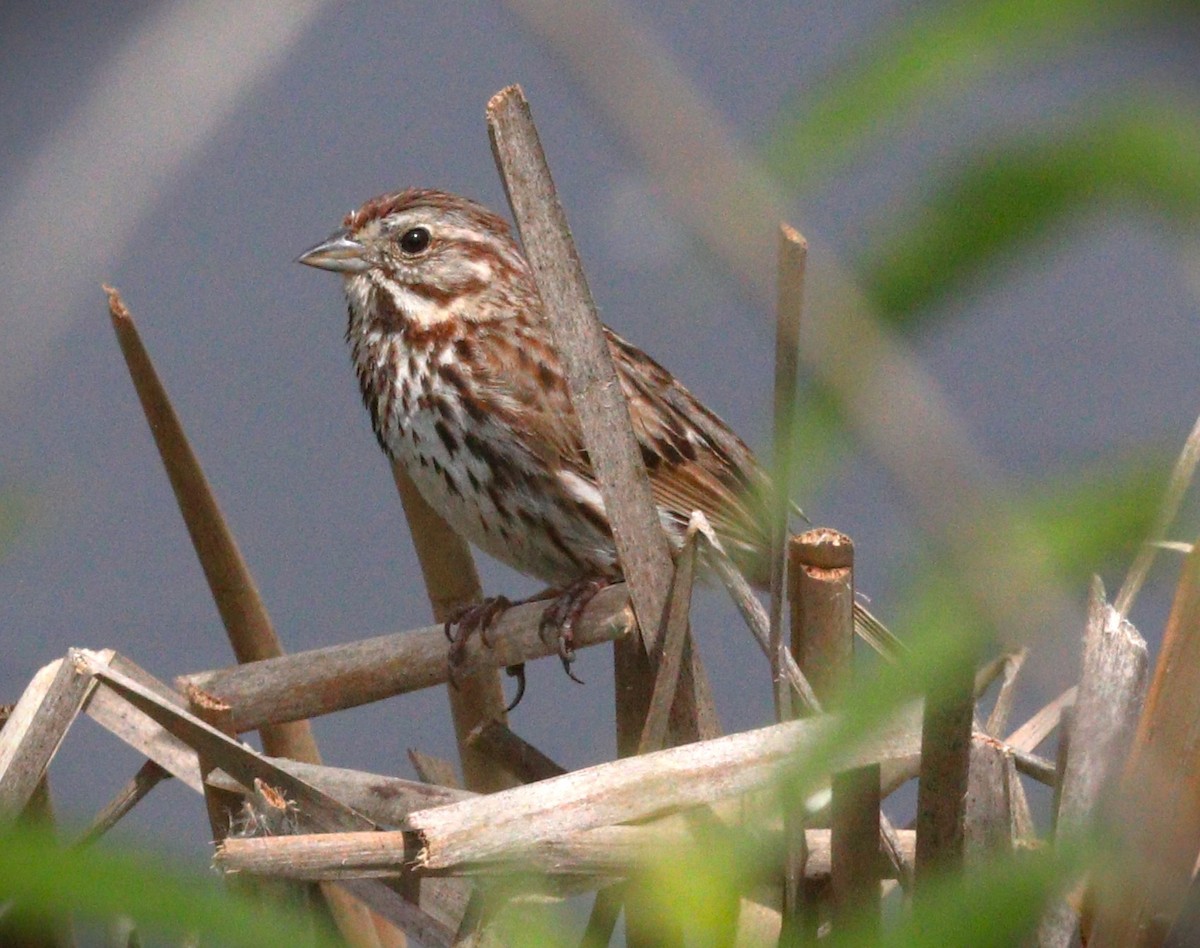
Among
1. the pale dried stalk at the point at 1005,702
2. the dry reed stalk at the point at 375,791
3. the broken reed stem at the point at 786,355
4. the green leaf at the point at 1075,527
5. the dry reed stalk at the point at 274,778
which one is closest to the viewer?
the green leaf at the point at 1075,527

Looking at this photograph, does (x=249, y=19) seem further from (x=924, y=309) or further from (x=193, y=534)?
(x=193, y=534)

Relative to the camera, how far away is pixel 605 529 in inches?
98.2

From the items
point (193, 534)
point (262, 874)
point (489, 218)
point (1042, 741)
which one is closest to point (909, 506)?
point (262, 874)

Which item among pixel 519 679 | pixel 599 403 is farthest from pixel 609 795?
pixel 519 679

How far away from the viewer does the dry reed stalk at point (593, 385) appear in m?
1.47

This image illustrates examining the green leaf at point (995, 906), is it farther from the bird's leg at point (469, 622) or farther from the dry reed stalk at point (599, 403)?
the bird's leg at point (469, 622)

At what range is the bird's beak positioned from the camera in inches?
105

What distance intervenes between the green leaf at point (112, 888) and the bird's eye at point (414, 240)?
7.14ft

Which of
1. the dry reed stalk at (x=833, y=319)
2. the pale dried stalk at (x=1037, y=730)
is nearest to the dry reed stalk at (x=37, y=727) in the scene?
the pale dried stalk at (x=1037, y=730)

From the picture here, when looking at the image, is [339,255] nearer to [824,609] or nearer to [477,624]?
[477,624]

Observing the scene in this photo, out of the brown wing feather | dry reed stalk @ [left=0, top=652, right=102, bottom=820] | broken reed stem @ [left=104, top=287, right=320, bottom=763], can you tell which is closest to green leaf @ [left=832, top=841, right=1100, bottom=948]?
dry reed stalk @ [left=0, top=652, right=102, bottom=820]

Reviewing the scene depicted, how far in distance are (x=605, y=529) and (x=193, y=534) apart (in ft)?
2.19

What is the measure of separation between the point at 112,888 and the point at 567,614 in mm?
1582

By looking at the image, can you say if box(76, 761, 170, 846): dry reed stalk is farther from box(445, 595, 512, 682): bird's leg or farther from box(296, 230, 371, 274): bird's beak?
box(296, 230, 371, 274): bird's beak
